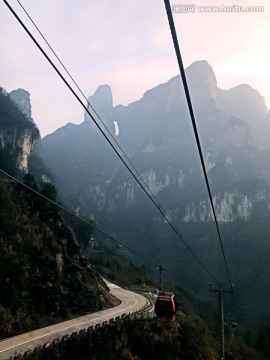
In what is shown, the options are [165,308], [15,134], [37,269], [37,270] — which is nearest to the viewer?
[165,308]

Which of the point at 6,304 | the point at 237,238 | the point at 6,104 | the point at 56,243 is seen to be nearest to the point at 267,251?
the point at 237,238

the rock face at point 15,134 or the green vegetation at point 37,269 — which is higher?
the rock face at point 15,134

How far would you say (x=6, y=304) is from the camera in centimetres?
2800

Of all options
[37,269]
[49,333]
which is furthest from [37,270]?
[49,333]

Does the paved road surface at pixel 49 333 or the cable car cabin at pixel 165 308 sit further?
the cable car cabin at pixel 165 308

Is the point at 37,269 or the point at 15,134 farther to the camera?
the point at 15,134

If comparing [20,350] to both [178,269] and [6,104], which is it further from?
[178,269]

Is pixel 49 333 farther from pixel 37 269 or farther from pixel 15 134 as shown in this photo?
pixel 15 134

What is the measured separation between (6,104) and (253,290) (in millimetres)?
112544

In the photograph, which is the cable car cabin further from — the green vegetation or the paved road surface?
the green vegetation

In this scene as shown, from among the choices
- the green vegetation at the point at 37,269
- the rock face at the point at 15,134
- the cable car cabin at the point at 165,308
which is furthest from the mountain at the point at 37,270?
the rock face at the point at 15,134

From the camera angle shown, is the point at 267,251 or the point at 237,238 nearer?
the point at 267,251

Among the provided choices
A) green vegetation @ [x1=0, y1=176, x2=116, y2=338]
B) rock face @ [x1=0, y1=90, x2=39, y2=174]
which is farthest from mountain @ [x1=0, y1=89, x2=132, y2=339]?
rock face @ [x1=0, y1=90, x2=39, y2=174]

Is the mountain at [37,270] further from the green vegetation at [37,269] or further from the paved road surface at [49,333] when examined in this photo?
the paved road surface at [49,333]
